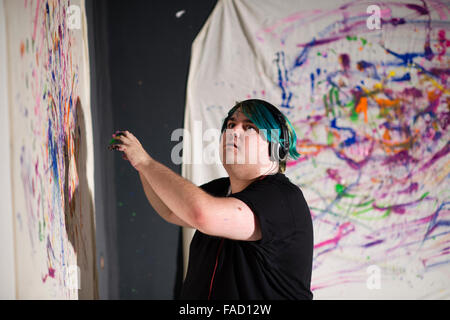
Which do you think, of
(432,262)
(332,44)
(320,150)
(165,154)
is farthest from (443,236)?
(165,154)

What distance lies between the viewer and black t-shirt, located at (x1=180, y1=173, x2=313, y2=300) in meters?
0.85

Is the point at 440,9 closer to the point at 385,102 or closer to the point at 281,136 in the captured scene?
the point at 385,102

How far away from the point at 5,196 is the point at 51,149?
0.26 metres

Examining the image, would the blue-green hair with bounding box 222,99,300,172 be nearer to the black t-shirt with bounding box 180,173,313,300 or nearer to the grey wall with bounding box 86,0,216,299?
the black t-shirt with bounding box 180,173,313,300

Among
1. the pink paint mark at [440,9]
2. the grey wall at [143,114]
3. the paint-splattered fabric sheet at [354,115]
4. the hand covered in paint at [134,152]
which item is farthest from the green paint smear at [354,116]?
the hand covered in paint at [134,152]

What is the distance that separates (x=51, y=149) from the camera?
0.90m

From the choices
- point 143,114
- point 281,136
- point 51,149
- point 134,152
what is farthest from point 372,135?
point 51,149

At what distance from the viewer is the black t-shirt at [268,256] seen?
848mm

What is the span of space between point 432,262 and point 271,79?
1.08 m

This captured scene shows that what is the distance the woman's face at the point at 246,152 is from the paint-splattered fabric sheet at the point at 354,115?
0.69 meters

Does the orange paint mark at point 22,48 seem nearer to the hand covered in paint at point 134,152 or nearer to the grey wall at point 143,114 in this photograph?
the hand covered in paint at point 134,152

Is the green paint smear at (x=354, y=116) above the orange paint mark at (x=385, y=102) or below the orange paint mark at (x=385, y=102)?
below

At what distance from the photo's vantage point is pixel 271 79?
168cm

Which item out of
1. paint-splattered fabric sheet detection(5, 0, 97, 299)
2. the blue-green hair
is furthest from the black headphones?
paint-splattered fabric sheet detection(5, 0, 97, 299)
